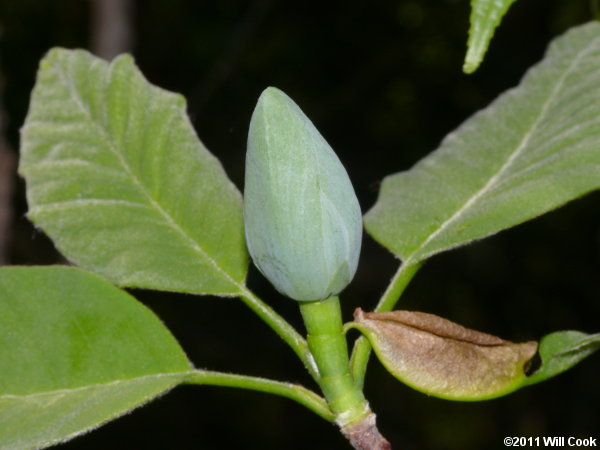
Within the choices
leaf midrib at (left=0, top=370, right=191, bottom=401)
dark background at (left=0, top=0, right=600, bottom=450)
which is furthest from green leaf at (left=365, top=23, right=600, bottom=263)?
dark background at (left=0, top=0, right=600, bottom=450)

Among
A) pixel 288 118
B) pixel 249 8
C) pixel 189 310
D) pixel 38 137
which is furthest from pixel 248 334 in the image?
pixel 288 118

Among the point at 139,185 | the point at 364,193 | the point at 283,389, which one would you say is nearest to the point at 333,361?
the point at 283,389

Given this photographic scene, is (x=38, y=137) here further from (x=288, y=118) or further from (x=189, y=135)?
(x=288, y=118)

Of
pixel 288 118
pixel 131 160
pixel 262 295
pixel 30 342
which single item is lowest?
pixel 262 295

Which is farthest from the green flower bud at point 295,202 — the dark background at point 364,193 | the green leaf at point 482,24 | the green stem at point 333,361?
the dark background at point 364,193

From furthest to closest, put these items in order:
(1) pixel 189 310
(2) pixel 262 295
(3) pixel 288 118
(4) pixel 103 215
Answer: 1. (1) pixel 189 310
2. (2) pixel 262 295
3. (4) pixel 103 215
4. (3) pixel 288 118

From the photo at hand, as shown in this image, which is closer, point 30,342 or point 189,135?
point 30,342
